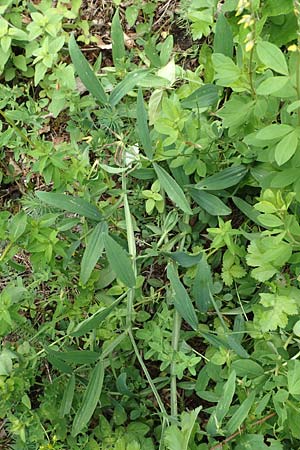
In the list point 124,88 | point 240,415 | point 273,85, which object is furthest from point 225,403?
point 124,88

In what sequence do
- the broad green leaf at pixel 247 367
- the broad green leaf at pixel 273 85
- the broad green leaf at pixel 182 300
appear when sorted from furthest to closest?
the broad green leaf at pixel 182 300
the broad green leaf at pixel 247 367
the broad green leaf at pixel 273 85

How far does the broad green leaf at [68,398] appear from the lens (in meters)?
1.98

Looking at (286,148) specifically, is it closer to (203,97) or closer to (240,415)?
(203,97)

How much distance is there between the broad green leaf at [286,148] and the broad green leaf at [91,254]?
0.62 meters

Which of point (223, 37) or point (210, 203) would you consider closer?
point (223, 37)

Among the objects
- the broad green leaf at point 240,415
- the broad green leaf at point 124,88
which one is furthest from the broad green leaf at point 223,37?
the broad green leaf at point 240,415

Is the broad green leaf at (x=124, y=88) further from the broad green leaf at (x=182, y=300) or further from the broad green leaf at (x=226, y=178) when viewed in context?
the broad green leaf at (x=182, y=300)

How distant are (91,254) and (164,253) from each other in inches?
9.1

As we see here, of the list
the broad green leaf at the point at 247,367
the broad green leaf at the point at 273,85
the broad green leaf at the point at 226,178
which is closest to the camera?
the broad green leaf at the point at 273,85

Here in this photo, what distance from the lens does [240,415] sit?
1725 mm

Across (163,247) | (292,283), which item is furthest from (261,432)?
(163,247)

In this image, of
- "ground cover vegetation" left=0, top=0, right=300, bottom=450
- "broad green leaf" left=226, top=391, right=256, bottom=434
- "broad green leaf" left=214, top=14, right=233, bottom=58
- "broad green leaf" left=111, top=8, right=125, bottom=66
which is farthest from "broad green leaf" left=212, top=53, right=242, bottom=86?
"broad green leaf" left=226, top=391, right=256, bottom=434

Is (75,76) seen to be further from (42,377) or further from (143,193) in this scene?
(42,377)

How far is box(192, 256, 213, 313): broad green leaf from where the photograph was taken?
196 centimetres
